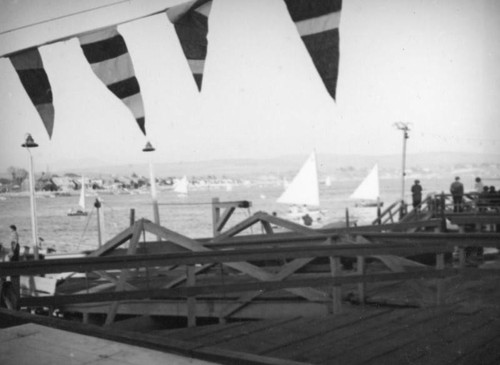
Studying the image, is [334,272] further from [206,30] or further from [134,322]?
[134,322]

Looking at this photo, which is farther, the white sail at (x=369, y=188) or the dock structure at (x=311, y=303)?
the white sail at (x=369, y=188)

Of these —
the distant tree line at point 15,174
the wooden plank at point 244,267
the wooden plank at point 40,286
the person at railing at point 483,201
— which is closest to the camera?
the wooden plank at point 244,267

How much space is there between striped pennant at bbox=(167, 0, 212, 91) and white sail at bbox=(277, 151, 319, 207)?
27970 mm

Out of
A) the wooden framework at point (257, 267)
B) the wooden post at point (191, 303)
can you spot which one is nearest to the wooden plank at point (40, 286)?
the wooden framework at point (257, 267)

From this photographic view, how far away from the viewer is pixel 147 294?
3701mm

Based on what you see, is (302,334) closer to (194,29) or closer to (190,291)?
(190,291)

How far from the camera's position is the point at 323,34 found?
4406 millimetres

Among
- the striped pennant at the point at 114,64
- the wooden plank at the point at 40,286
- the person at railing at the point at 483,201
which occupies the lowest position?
the wooden plank at the point at 40,286

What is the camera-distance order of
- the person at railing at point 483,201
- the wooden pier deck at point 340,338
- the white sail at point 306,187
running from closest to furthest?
1. the wooden pier deck at point 340,338
2. the person at railing at point 483,201
3. the white sail at point 306,187

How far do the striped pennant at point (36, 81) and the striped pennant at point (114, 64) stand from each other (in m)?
0.62

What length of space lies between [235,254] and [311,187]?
30420 mm

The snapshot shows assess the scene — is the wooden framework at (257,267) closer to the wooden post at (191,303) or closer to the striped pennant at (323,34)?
the wooden post at (191,303)

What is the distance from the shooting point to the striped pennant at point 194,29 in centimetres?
532

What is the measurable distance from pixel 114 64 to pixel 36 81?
3.04 ft
